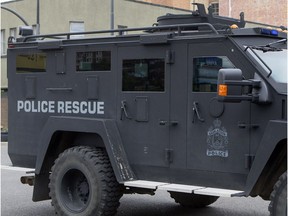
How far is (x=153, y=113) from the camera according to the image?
7078 millimetres

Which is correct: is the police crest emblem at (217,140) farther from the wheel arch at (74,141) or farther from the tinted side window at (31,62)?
the tinted side window at (31,62)

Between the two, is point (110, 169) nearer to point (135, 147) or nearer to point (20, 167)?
point (135, 147)

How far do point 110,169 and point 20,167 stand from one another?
170 centimetres

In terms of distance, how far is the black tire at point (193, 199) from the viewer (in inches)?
346

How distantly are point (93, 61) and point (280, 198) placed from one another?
10.1ft

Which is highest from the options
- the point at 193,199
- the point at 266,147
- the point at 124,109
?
the point at 124,109

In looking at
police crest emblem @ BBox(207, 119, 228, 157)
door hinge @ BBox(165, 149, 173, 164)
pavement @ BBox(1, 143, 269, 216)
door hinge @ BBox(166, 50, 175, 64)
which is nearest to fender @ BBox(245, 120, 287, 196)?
police crest emblem @ BBox(207, 119, 228, 157)

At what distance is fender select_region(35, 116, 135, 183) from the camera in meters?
7.21

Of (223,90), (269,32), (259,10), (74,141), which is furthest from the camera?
(259,10)

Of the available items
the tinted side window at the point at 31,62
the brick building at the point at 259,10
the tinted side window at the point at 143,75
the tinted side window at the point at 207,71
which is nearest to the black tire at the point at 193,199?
the tinted side window at the point at 143,75

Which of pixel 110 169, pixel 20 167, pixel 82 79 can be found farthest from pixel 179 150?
pixel 20 167

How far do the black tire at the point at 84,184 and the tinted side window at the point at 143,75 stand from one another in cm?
97

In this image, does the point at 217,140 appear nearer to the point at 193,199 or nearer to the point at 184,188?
the point at 184,188

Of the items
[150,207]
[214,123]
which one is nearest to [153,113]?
[214,123]
